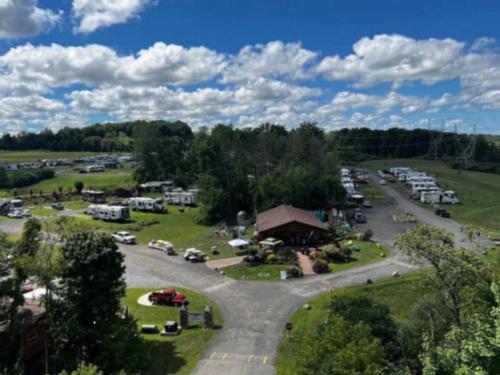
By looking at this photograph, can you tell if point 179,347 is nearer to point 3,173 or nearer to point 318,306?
point 318,306

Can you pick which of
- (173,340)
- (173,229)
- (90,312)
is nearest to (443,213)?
(173,229)

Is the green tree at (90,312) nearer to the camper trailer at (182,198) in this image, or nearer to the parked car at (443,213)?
the camper trailer at (182,198)

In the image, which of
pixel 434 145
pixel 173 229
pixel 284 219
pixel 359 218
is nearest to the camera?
pixel 284 219

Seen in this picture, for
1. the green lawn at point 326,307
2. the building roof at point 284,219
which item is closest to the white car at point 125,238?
the building roof at point 284,219

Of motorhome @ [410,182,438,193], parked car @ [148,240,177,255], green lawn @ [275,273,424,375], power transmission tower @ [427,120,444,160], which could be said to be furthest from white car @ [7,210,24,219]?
power transmission tower @ [427,120,444,160]

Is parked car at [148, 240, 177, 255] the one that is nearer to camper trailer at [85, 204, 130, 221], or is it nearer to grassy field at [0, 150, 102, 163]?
camper trailer at [85, 204, 130, 221]

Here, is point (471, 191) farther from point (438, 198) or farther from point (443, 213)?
point (443, 213)
